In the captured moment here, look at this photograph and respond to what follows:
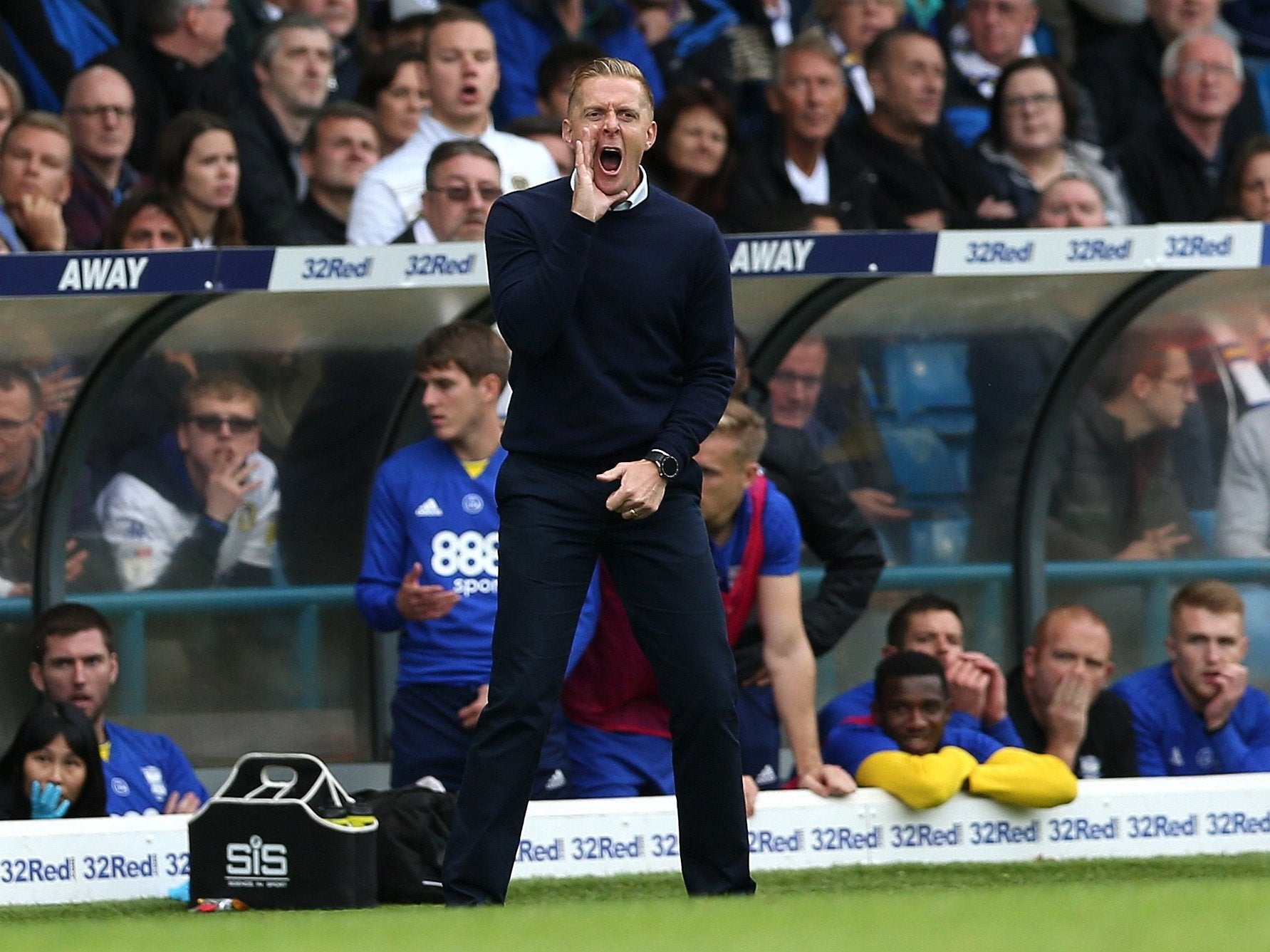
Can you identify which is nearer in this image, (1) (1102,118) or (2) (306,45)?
(2) (306,45)

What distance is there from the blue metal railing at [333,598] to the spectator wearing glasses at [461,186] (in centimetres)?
131

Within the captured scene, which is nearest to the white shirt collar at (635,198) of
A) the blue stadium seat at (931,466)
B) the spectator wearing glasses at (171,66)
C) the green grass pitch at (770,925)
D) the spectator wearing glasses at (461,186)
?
the green grass pitch at (770,925)

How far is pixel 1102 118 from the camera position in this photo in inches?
414

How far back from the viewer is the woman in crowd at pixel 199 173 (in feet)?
26.3

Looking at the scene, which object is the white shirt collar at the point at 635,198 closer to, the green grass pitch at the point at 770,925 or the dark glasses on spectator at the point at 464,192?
the green grass pitch at the point at 770,925

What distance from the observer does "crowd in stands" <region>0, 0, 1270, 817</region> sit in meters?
6.68

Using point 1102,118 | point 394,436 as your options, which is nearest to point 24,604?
point 394,436

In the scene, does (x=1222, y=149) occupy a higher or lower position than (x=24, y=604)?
higher

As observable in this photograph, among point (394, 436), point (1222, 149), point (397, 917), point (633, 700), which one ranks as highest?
point (1222, 149)

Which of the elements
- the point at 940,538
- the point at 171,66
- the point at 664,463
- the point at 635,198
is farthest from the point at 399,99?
the point at 664,463

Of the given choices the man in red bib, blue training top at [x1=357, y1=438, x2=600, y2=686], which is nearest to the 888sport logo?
blue training top at [x1=357, y1=438, x2=600, y2=686]

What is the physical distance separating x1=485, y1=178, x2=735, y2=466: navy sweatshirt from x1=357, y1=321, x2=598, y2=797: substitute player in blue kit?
2.08 meters

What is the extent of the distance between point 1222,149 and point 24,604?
220 inches

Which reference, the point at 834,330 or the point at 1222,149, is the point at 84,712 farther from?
the point at 1222,149
